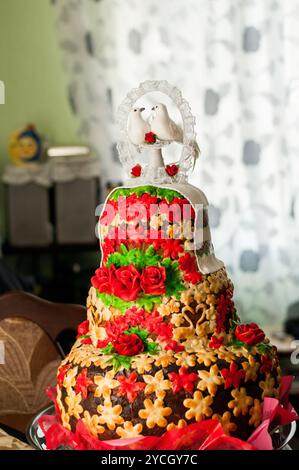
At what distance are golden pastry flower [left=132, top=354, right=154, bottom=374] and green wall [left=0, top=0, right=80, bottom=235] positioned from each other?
9.60 feet

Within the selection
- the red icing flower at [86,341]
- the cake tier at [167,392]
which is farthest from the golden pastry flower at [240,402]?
the red icing flower at [86,341]

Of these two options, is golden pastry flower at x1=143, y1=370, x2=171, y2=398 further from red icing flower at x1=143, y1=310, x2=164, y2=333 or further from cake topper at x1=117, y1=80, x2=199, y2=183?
cake topper at x1=117, y1=80, x2=199, y2=183

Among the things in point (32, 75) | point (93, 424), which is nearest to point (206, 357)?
point (93, 424)

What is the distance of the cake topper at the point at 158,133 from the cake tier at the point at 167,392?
0.37 meters

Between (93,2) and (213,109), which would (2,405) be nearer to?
(213,109)

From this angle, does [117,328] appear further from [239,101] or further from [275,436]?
[239,101]

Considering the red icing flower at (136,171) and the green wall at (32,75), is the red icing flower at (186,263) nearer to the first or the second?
the red icing flower at (136,171)

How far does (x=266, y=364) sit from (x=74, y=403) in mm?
381

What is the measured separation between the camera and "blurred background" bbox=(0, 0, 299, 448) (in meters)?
3.77

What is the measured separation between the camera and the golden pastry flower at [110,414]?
4.28ft

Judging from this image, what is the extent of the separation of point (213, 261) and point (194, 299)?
0.37 feet

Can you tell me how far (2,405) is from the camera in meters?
2.02

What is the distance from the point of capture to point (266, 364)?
141 cm

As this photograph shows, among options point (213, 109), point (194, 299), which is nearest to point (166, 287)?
point (194, 299)
